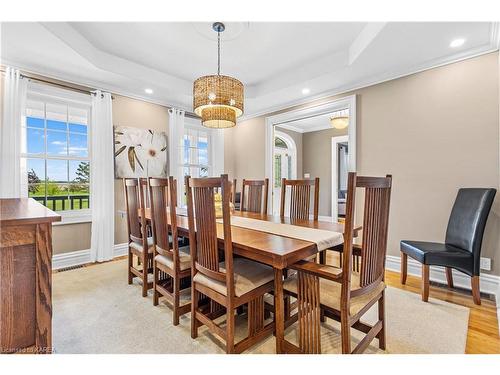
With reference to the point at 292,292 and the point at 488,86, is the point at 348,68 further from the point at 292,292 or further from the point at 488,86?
the point at 292,292

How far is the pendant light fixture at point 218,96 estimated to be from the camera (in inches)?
94.1

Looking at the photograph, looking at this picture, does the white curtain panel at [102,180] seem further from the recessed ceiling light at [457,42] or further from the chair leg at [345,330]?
the recessed ceiling light at [457,42]

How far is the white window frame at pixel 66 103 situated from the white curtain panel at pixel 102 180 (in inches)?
4.4

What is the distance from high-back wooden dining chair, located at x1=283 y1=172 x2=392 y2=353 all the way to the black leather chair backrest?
136 cm

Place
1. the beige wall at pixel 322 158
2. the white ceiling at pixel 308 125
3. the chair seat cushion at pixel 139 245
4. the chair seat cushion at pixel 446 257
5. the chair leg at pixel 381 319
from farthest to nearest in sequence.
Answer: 1. the beige wall at pixel 322 158
2. the white ceiling at pixel 308 125
3. the chair seat cushion at pixel 139 245
4. the chair seat cushion at pixel 446 257
5. the chair leg at pixel 381 319

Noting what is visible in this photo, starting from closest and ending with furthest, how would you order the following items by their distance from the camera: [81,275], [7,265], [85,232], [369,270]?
[7,265], [369,270], [81,275], [85,232]

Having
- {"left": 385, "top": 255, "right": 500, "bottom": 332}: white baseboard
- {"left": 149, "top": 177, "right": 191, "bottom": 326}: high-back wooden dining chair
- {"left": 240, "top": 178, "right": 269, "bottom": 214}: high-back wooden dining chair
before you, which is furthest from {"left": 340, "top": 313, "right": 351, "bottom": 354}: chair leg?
{"left": 240, "top": 178, "right": 269, "bottom": 214}: high-back wooden dining chair

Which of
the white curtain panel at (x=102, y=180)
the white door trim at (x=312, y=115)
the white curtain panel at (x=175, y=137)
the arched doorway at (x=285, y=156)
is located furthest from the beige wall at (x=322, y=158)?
the white curtain panel at (x=102, y=180)

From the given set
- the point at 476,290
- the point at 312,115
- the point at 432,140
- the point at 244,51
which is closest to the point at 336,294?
the point at 476,290

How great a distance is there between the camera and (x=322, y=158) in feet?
21.9

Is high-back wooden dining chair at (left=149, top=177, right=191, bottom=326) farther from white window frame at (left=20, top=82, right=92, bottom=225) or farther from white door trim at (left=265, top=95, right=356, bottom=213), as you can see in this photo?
white door trim at (left=265, top=95, right=356, bottom=213)
